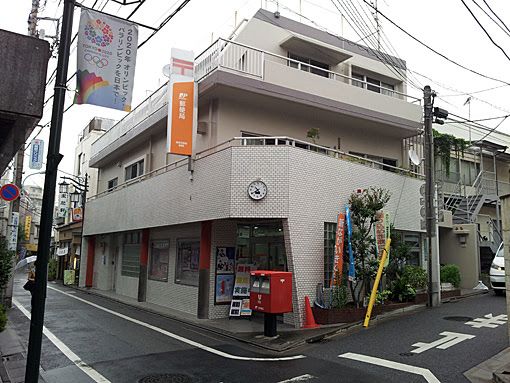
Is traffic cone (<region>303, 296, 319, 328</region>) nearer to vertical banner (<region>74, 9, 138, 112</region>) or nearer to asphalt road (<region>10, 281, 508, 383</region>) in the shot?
asphalt road (<region>10, 281, 508, 383</region>)

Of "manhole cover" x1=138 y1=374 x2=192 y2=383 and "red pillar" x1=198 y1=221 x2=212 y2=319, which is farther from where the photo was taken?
"red pillar" x1=198 y1=221 x2=212 y2=319

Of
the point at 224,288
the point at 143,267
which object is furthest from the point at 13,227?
the point at 224,288

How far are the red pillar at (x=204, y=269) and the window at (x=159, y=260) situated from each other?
3.45 m

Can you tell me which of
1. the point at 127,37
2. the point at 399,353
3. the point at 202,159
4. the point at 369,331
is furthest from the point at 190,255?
the point at 127,37

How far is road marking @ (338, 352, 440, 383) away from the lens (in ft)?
22.8

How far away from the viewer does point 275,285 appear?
9.95 m

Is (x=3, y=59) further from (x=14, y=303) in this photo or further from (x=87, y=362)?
(x=14, y=303)

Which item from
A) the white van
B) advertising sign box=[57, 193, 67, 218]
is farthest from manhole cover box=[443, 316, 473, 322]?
advertising sign box=[57, 193, 67, 218]

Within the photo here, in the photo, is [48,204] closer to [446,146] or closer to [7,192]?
[7,192]

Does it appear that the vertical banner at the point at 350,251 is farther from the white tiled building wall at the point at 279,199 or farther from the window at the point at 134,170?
the window at the point at 134,170

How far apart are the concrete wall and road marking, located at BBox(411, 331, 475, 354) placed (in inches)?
373

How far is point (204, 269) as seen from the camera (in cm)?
1301

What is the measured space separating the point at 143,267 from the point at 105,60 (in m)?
12.5

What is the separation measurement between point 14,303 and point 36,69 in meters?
14.9
